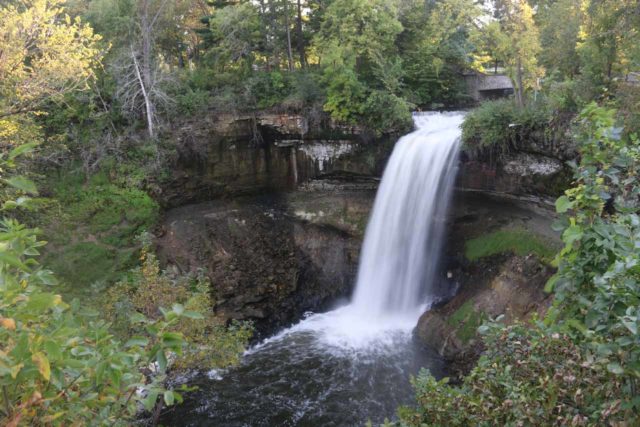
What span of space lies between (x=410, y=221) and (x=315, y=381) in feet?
20.0

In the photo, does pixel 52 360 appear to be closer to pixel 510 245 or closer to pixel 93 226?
pixel 510 245

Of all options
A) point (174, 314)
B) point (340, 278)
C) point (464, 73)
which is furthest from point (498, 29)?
point (174, 314)

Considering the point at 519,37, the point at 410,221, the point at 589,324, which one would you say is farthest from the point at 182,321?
the point at 519,37

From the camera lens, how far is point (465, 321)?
11.9 meters

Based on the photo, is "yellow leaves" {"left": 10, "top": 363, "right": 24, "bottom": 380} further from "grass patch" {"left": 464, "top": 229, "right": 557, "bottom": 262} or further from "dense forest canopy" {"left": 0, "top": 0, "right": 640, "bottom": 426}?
"grass patch" {"left": 464, "top": 229, "right": 557, "bottom": 262}

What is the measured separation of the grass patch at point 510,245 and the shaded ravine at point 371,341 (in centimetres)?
127

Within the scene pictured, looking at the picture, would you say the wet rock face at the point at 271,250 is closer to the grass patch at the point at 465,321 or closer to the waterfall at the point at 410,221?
the waterfall at the point at 410,221

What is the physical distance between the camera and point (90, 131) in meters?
17.8

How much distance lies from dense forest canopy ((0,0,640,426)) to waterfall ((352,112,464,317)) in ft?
3.84

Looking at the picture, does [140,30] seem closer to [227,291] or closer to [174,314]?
[227,291]

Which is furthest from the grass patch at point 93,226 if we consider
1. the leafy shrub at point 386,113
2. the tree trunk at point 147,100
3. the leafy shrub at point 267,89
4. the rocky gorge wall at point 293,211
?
the leafy shrub at point 386,113

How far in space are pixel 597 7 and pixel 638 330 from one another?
1123cm

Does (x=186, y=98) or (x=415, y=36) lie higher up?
(x=415, y=36)

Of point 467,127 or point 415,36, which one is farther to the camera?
point 415,36
